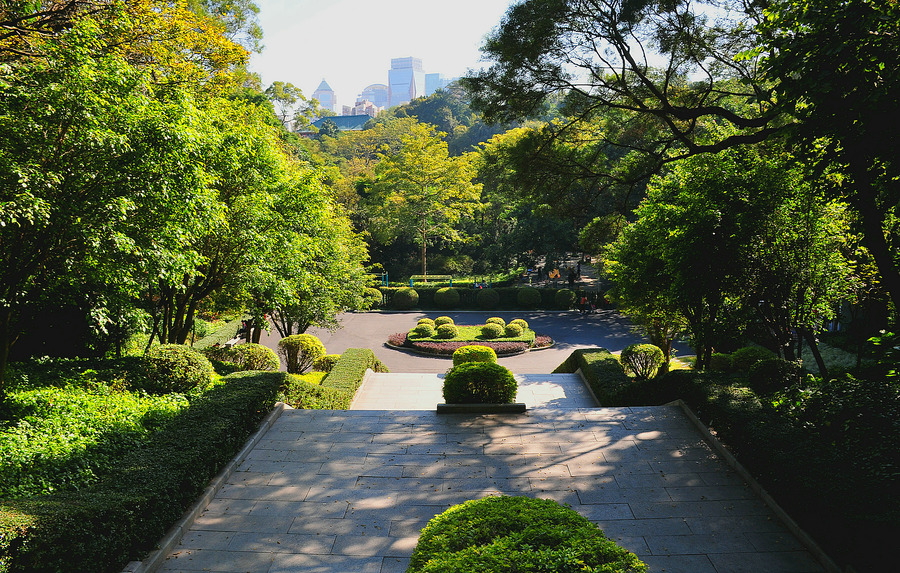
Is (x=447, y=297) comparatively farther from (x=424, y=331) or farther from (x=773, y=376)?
(x=773, y=376)

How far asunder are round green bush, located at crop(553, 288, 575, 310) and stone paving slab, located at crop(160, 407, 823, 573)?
21.2 metres

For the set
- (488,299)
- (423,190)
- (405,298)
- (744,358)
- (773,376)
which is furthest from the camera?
(423,190)

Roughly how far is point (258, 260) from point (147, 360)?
10.8 feet

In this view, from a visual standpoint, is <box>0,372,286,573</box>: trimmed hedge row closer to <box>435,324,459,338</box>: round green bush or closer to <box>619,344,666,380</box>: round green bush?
<box>619,344,666,380</box>: round green bush

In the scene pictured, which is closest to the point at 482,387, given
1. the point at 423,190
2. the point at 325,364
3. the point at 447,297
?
the point at 325,364

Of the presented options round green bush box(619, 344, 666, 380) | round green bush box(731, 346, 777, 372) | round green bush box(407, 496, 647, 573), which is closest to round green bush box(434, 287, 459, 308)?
round green bush box(619, 344, 666, 380)

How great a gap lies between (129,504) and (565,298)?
2743cm

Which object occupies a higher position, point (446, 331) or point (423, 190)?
point (423, 190)

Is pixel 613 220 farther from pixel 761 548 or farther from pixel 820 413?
pixel 761 548

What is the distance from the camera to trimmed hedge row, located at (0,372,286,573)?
4316mm

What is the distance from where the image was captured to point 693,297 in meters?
10.4

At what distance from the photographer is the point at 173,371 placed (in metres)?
9.41

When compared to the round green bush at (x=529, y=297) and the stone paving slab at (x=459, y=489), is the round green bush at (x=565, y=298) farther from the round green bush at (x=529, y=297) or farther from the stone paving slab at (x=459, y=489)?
the stone paving slab at (x=459, y=489)

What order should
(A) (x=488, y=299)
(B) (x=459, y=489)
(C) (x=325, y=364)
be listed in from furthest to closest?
(A) (x=488, y=299) → (C) (x=325, y=364) → (B) (x=459, y=489)
